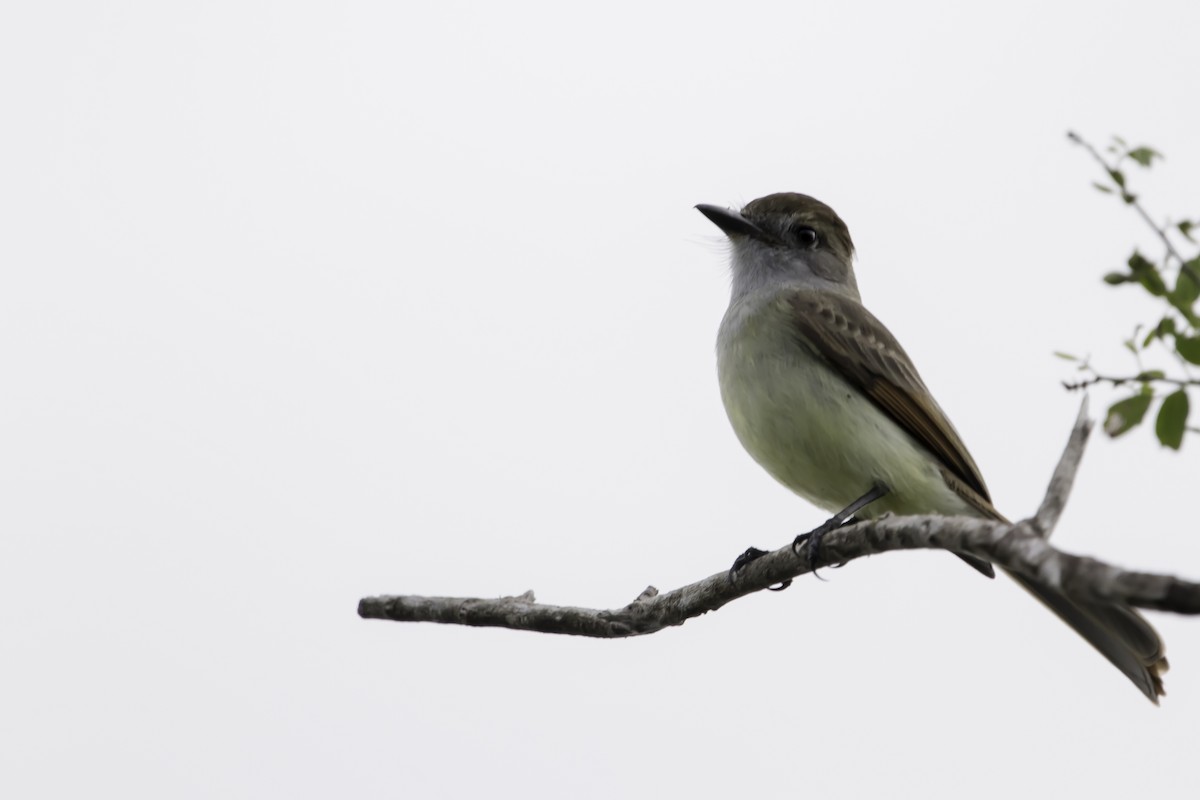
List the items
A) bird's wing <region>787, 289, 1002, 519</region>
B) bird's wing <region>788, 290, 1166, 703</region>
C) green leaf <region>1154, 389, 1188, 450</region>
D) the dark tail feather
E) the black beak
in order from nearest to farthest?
green leaf <region>1154, 389, 1188, 450</region> → the dark tail feather → bird's wing <region>788, 290, 1166, 703</region> → bird's wing <region>787, 289, 1002, 519</region> → the black beak

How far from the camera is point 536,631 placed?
511cm

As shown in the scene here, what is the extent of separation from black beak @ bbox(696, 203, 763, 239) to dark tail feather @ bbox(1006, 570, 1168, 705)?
8.48 ft

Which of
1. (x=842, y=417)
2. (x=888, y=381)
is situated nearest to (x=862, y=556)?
(x=842, y=417)

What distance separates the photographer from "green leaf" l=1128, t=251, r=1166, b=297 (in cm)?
302

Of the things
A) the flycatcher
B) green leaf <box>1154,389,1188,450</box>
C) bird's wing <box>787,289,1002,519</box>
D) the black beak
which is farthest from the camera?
the black beak

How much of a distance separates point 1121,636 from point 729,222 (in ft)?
11.1

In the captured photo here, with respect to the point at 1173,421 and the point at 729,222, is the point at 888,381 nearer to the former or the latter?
the point at 729,222

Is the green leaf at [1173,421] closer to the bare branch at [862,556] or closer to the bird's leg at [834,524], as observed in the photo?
the bare branch at [862,556]

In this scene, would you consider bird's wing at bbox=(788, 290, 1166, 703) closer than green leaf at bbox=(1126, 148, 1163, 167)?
No

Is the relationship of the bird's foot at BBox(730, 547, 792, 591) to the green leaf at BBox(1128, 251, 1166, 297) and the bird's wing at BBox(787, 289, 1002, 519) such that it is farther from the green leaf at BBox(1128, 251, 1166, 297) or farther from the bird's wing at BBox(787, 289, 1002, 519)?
the green leaf at BBox(1128, 251, 1166, 297)

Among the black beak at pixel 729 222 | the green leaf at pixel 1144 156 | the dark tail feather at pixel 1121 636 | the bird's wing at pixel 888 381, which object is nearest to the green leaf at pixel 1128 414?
the green leaf at pixel 1144 156

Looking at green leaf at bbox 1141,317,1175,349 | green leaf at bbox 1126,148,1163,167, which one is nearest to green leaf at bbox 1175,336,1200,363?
green leaf at bbox 1141,317,1175,349

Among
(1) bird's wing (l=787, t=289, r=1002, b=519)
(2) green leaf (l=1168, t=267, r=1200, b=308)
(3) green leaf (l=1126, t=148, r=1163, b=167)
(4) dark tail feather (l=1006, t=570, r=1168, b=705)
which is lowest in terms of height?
(4) dark tail feather (l=1006, t=570, r=1168, b=705)

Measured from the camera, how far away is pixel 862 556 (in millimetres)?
4492
